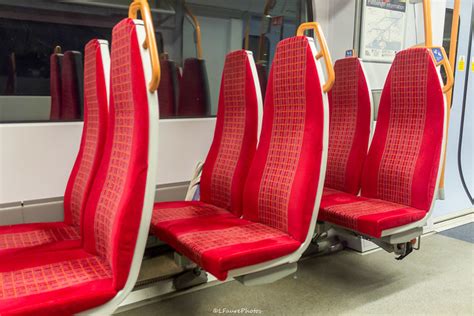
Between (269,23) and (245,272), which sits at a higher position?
(269,23)

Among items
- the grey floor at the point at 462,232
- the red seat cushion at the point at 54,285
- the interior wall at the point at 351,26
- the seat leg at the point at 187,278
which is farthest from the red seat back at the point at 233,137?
the grey floor at the point at 462,232

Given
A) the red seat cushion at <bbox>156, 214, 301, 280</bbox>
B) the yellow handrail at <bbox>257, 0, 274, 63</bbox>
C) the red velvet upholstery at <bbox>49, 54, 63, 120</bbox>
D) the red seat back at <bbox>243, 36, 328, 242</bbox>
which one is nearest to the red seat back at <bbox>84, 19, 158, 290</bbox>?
the red seat cushion at <bbox>156, 214, 301, 280</bbox>

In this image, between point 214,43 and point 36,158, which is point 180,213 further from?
point 214,43

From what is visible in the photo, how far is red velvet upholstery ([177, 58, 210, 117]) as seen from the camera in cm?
277

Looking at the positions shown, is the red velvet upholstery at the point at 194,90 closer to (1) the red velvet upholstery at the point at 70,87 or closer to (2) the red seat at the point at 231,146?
(2) the red seat at the point at 231,146

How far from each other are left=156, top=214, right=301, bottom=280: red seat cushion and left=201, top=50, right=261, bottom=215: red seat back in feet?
0.98

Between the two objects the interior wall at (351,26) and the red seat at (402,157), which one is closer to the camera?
the red seat at (402,157)

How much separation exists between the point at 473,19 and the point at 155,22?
9.53 feet

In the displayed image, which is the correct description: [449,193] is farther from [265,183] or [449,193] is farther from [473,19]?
[265,183]

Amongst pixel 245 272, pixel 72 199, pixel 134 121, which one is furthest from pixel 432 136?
pixel 72 199

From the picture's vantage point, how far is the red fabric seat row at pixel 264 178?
1637mm

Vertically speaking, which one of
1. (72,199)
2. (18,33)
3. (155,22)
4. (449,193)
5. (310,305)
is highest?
(155,22)

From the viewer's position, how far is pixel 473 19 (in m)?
3.75

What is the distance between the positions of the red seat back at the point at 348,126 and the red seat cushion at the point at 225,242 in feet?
3.18
